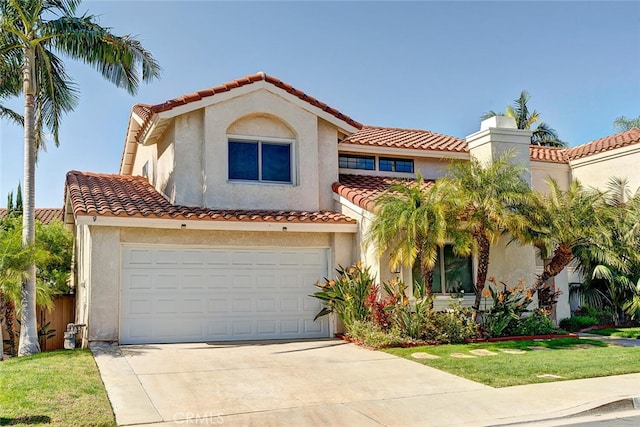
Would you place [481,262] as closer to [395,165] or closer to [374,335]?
[374,335]

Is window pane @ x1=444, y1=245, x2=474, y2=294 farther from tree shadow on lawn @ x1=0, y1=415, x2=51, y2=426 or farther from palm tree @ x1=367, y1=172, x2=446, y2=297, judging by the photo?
tree shadow on lawn @ x1=0, y1=415, x2=51, y2=426

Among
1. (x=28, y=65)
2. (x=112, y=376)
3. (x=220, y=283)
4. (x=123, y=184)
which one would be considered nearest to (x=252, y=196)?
(x=220, y=283)

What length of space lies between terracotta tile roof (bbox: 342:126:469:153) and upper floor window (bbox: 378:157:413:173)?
1.80 feet

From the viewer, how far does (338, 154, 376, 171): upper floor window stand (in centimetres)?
1930

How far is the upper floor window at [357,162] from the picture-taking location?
19.3 metres

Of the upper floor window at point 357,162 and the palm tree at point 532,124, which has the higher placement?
the palm tree at point 532,124

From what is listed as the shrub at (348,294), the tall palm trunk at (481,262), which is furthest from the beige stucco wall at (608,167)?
the shrub at (348,294)

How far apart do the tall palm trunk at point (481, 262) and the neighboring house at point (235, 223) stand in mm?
994

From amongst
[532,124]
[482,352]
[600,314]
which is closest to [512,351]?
[482,352]

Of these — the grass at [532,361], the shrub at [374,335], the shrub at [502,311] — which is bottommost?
the grass at [532,361]

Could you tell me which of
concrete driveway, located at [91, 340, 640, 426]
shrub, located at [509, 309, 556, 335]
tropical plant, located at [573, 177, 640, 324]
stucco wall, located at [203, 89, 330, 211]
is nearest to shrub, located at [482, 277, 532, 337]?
shrub, located at [509, 309, 556, 335]

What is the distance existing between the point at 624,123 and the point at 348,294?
35.7m

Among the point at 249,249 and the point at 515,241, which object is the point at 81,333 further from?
the point at 515,241

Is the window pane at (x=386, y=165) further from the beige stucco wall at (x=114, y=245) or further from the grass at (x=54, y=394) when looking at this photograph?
the grass at (x=54, y=394)
